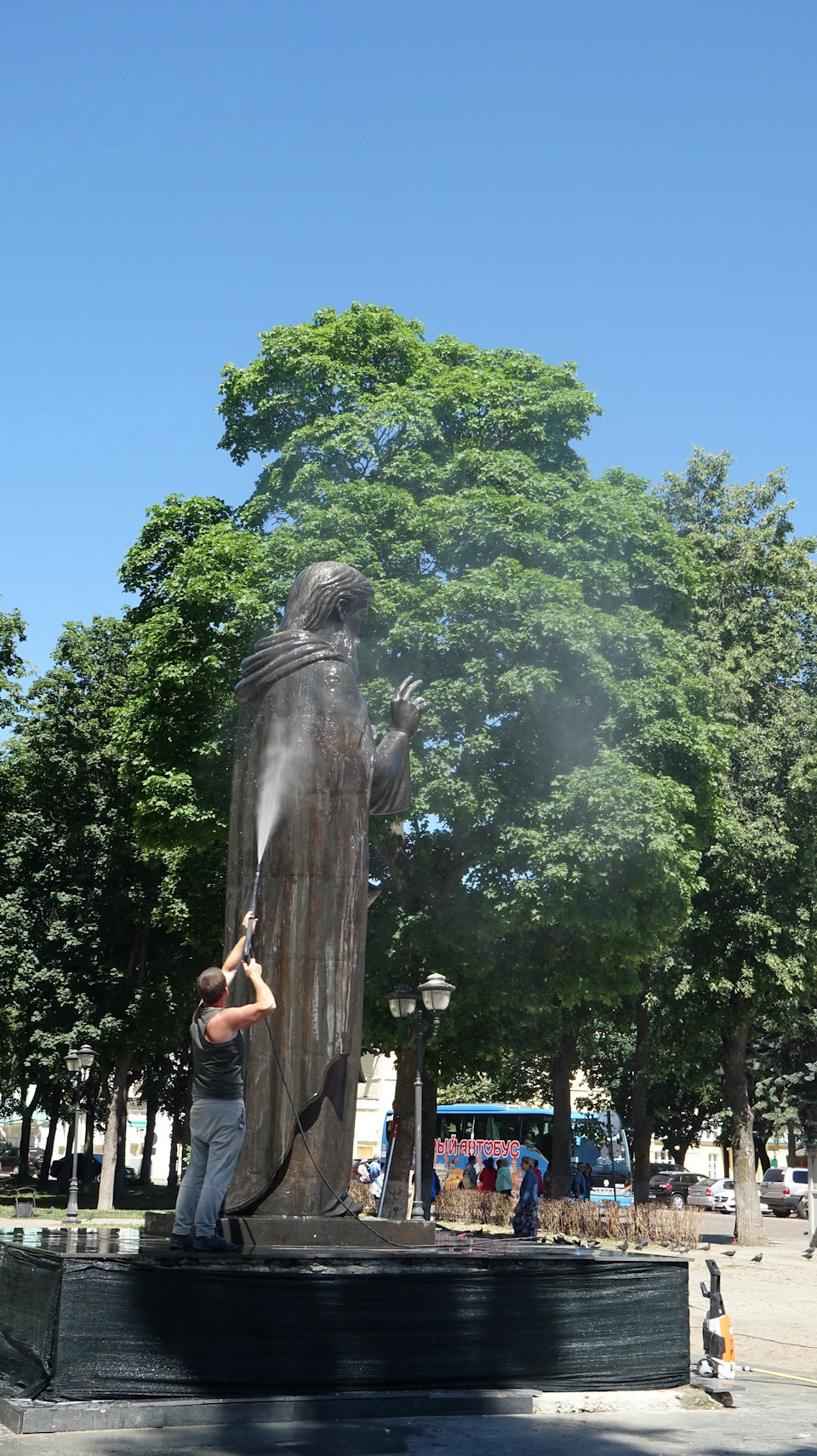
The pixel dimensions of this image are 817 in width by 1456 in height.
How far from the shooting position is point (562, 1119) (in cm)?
3453

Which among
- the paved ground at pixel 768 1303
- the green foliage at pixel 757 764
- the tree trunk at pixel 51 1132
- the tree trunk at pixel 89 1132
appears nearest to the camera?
the paved ground at pixel 768 1303

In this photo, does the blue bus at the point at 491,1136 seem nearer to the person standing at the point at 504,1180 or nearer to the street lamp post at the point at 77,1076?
the person standing at the point at 504,1180

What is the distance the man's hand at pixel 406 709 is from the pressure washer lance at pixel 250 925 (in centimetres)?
156

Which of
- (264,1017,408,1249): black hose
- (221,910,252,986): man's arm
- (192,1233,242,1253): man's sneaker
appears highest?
(221,910,252,986): man's arm

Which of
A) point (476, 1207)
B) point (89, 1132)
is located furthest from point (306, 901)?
point (89, 1132)

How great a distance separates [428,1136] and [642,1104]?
7.44 m

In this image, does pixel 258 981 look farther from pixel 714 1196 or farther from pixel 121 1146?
pixel 714 1196

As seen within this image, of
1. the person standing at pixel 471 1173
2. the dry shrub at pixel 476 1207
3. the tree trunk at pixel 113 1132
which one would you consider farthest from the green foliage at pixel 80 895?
the person standing at pixel 471 1173

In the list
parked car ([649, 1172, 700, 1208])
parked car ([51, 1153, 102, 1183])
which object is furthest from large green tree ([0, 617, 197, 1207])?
parked car ([649, 1172, 700, 1208])

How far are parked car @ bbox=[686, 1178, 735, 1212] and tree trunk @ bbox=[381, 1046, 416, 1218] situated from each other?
34752 millimetres

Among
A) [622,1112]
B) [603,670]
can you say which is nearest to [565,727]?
[603,670]

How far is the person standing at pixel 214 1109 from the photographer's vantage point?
7738mm

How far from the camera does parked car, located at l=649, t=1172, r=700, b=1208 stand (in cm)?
5381

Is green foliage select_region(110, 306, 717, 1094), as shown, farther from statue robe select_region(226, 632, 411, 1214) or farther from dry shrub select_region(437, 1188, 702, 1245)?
statue robe select_region(226, 632, 411, 1214)
